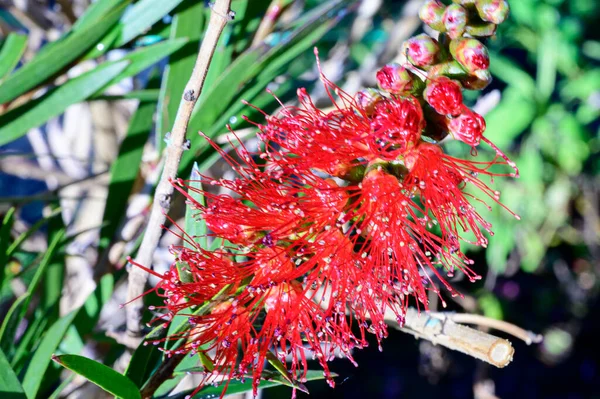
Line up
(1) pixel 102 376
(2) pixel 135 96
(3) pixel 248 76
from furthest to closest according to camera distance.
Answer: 1. (2) pixel 135 96
2. (3) pixel 248 76
3. (1) pixel 102 376

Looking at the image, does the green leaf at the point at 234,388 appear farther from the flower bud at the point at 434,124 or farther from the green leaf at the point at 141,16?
the green leaf at the point at 141,16

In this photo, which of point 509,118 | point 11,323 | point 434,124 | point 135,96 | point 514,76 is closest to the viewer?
point 434,124

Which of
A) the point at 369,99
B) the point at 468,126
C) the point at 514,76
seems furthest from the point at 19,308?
the point at 514,76

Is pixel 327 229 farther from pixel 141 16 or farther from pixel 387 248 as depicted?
pixel 141 16

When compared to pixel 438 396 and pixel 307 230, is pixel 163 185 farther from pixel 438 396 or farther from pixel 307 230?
pixel 438 396

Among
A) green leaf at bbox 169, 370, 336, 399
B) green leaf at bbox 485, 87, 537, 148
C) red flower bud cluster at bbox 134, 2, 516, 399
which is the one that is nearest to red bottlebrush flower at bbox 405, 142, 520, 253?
red flower bud cluster at bbox 134, 2, 516, 399

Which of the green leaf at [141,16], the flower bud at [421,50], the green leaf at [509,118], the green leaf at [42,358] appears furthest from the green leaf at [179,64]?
the green leaf at [509,118]

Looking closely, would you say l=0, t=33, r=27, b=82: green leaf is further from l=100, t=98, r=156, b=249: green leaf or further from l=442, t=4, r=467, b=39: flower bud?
l=442, t=4, r=467, b=39: flower bud

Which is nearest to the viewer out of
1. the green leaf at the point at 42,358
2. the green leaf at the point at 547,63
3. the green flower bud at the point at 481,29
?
the green flower bud at the point at 481,29
